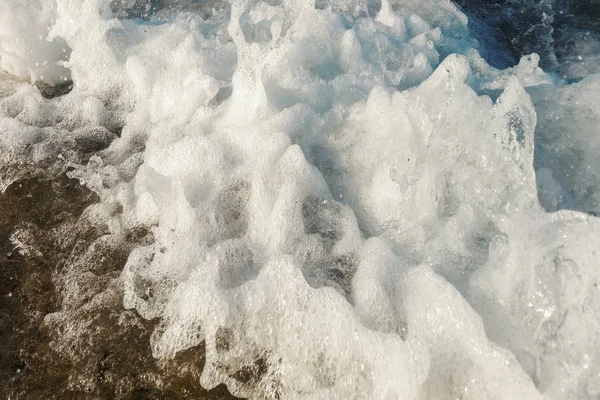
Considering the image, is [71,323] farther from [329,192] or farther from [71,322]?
[329,192]

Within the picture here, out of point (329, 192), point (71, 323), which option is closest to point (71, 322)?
point (71, 323)

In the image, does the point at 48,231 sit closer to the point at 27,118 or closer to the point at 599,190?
the point at 27,118

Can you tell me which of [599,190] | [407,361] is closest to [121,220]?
[407,361]

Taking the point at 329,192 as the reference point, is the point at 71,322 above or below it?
above

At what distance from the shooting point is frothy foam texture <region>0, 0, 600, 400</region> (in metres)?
2.02

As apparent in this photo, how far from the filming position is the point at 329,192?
9.41ft

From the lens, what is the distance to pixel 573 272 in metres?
2.07

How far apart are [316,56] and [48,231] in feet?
7.46

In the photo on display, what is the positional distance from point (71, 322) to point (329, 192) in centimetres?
146

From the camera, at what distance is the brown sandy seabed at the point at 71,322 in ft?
6.70

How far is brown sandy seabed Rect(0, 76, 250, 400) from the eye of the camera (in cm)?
204

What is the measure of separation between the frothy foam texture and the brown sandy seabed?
3.0 inches

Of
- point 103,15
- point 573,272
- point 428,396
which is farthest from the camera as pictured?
point 103,15

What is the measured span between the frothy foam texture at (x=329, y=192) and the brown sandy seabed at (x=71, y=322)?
3.0 inches
